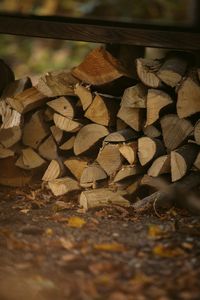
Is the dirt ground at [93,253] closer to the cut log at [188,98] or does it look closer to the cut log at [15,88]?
the cut log at [188,98]

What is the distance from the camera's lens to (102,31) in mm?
4262

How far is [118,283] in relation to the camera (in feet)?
9.96

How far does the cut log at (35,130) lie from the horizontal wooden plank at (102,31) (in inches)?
30.3

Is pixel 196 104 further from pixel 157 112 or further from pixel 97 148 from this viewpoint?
pixel 97 148

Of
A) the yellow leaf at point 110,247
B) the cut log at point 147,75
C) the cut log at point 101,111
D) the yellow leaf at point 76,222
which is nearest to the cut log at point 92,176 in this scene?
the cut log at point 101,111

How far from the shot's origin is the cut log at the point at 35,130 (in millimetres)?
4602

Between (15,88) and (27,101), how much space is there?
30 cm

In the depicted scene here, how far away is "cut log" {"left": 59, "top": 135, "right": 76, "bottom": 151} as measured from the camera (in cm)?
457

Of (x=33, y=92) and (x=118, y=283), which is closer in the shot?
(x=118, y=283)

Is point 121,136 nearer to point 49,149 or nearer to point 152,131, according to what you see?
point 152,131

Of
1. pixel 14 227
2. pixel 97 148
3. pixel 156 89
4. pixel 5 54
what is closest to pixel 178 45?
pixel 156 89

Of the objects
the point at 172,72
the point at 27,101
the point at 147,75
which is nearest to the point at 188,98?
the point at 172,72

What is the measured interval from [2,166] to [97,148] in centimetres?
98

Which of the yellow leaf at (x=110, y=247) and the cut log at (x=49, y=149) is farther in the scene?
the cut log at (x=49, y=149)
